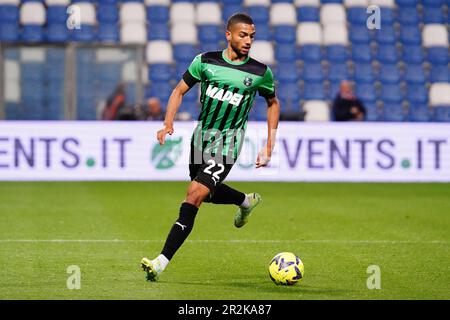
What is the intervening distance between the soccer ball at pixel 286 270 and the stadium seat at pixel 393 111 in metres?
14.2

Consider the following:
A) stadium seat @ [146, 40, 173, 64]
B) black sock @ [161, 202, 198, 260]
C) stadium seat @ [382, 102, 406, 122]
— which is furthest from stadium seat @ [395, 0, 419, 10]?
black sock @ [161, 202, 198, 260]

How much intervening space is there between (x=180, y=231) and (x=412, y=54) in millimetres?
15815

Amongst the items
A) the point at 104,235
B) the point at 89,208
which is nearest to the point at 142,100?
the point at 89,208

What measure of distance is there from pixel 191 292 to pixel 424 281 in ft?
6.37

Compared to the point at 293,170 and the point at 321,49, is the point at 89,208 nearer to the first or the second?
the point at 293,170

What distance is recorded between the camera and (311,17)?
22.8m

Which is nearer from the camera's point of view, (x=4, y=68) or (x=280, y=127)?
(x=280, y=127)

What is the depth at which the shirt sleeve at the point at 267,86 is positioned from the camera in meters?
8.59

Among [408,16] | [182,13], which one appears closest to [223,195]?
[182,13]

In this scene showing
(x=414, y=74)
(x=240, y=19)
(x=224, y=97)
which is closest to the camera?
(x=240, y=19)

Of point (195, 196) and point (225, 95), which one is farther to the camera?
point (225, 95)

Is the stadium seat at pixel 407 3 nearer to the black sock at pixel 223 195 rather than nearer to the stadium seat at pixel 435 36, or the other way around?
the stadium seat at pixel 435 36

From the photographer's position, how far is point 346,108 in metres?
19.4
